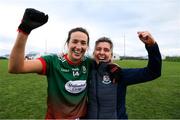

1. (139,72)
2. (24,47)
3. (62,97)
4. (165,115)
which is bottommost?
(165,115)

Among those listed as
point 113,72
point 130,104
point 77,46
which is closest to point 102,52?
→ point 113,72

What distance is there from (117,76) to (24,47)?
130 cm

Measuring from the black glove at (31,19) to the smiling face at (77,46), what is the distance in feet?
2.64

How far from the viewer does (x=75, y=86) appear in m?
3.94

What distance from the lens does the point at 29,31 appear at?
3.27 meters

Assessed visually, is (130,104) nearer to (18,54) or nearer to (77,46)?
(77,46)

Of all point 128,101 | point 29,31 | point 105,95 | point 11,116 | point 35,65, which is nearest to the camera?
point 29,31

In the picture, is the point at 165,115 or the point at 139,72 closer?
the point at 139,72

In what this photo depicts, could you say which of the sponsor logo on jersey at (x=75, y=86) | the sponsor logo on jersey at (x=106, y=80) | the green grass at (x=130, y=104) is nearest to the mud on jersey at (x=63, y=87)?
the sponsor logo on jersey at (x=75, y=86)

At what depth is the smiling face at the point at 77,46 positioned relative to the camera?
3.99 m

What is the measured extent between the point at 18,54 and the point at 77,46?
0.83 m

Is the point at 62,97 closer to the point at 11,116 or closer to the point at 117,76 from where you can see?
the point at 117,76

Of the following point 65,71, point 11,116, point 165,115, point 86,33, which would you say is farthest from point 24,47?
point 165,115

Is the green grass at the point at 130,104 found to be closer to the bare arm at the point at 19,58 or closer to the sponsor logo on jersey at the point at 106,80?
the sponsor logo on jersey at the point at 106,80
